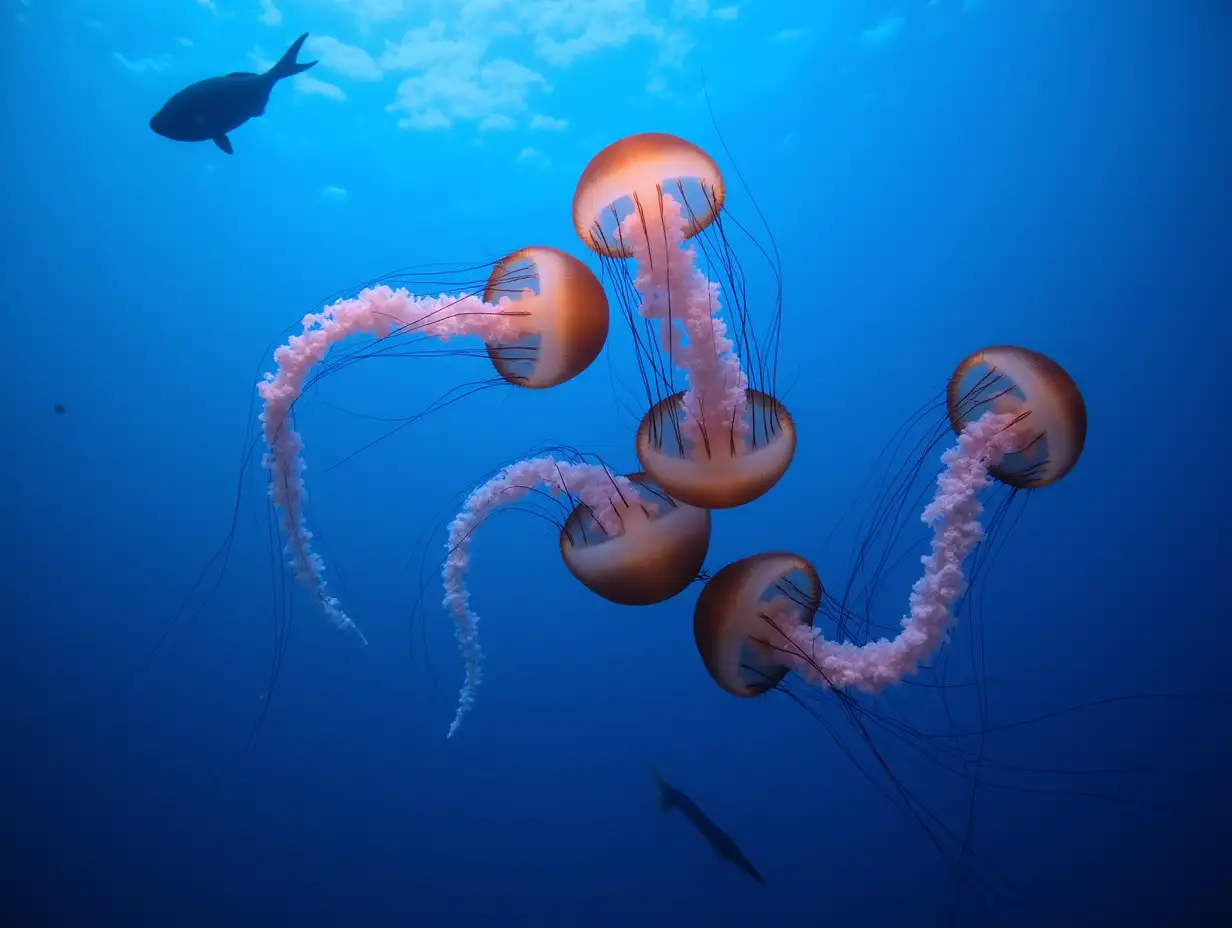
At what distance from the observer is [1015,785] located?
24.1ft

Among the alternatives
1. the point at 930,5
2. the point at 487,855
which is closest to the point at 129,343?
the point at 487,855

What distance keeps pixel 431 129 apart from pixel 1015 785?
971cm

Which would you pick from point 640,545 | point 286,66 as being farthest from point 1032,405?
point 286,66

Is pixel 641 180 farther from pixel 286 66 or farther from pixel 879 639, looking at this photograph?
pixel 286 66

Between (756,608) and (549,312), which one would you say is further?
(756,608)

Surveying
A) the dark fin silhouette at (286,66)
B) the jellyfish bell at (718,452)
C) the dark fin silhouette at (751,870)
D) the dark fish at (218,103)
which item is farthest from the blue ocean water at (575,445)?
the jellyfish bell at (718,452)

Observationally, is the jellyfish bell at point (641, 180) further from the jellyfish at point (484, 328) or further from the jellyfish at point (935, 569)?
the jellyfish at point (935, 569)

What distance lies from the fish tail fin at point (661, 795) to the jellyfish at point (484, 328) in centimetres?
553

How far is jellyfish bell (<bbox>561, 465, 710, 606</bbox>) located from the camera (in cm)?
314

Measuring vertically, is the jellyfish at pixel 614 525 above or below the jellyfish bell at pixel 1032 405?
below

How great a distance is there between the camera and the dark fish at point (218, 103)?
4.85 meters

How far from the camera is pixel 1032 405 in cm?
287

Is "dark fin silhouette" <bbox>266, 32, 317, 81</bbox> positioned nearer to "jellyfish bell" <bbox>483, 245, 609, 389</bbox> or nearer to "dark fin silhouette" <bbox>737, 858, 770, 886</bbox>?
"jellyfish bell" <bbox>483, 245, 609, 389</bbox>

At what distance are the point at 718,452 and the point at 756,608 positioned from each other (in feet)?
2.83
